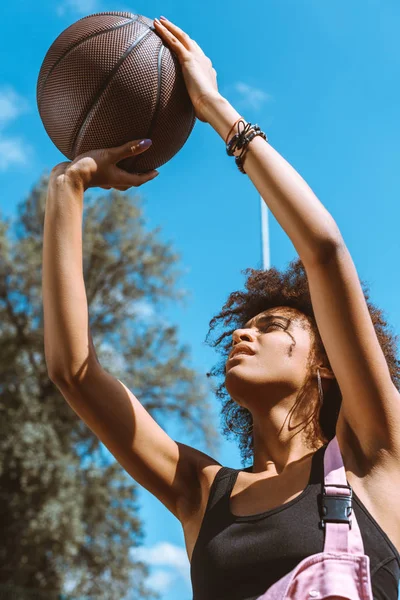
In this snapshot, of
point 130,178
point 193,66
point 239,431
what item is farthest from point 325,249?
point 239,431

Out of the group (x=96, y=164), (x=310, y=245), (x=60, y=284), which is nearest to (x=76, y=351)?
(x=60, y=284)

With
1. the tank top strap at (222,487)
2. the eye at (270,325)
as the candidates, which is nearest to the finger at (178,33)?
the eye at (270,325)

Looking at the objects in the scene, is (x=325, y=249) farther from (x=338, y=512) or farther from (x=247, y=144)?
(x=338, y=512)

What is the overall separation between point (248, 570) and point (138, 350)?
50.1 ft

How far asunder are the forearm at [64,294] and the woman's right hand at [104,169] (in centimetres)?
8

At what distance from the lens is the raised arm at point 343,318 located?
1920 millimetres

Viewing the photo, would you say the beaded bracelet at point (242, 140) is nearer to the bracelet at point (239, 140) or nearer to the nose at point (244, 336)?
the bracelet at point (239, 140)

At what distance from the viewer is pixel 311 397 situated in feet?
7.78

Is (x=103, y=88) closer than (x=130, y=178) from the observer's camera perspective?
No

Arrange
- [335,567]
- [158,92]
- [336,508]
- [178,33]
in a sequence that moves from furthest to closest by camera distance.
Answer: [178,33]
[158,92]
[336,508]
[335,567]

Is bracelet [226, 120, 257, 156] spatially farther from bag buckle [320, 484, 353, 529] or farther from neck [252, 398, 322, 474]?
bag buckle [320, 484, 353, 529]

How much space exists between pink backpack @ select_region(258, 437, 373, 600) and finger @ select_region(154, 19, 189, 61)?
1585 millimetres

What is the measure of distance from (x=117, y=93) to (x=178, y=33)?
34cm

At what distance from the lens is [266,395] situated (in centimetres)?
227
